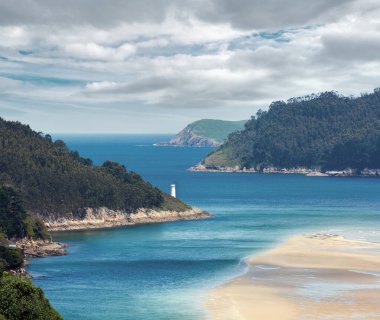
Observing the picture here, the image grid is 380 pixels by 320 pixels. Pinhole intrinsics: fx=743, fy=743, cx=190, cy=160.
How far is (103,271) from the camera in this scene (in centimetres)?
10688

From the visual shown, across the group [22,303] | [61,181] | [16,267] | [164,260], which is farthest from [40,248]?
[22,303]

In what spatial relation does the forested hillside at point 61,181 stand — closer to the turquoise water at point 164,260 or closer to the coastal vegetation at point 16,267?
the turquoise water at point 164,260

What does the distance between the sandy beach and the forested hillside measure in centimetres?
4826

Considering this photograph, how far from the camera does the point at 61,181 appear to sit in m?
164

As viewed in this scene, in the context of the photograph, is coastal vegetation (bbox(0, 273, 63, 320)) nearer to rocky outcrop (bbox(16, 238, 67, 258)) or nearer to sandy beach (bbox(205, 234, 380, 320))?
sandy beach (bbox(205, 234, 380, 320))

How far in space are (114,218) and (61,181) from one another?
14320 millimetres

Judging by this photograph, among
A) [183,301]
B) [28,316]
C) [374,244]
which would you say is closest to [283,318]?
[183,301]

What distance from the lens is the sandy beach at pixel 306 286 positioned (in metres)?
81.0

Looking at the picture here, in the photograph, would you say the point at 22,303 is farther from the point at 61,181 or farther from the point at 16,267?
the point at 61,181

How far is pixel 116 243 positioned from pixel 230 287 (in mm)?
44403

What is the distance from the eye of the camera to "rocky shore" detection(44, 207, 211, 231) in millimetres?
153250

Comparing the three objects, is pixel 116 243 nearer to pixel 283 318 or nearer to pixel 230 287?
pixel 230 287

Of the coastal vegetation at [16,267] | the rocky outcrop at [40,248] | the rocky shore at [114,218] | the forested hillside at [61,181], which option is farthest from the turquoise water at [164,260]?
the forested hillside at [61,181]

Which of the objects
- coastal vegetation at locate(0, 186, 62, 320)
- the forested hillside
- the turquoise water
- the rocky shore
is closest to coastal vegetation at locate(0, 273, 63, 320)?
coastal vegetation at locate(0, 186, 62, 320)
